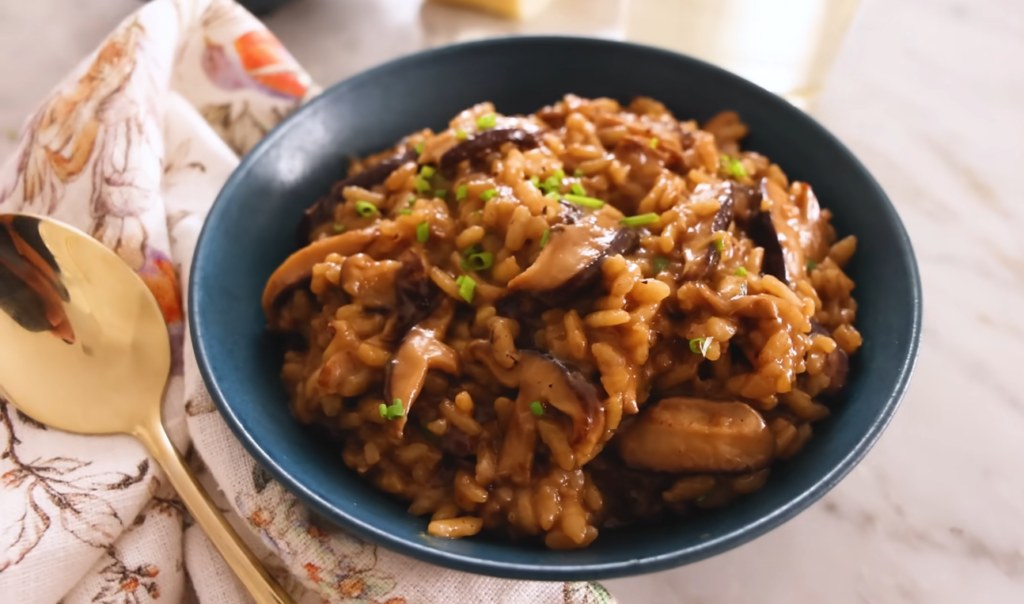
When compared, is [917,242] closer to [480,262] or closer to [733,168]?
[733,168]

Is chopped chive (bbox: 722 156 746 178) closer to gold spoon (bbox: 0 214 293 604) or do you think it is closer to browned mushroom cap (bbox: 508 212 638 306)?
browned mushroom cap (bbox: 508 212 638 306)

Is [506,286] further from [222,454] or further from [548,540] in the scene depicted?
[222,454]

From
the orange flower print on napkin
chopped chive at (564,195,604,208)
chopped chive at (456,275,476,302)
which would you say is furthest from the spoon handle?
the orange flower print on napkin

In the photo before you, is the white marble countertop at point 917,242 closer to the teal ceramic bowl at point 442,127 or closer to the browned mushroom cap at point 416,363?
the teal ceramic bowl at point 442,127

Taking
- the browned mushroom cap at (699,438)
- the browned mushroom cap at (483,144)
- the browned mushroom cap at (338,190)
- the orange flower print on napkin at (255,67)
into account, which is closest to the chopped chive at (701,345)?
the browned mushroom cap at (699,438)

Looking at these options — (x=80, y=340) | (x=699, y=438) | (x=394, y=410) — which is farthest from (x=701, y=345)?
(x=80, y=340)

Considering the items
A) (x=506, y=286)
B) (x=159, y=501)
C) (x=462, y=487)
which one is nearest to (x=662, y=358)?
(x=506, y=286)

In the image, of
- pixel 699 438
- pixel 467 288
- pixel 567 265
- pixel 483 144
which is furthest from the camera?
pixel 483 144
